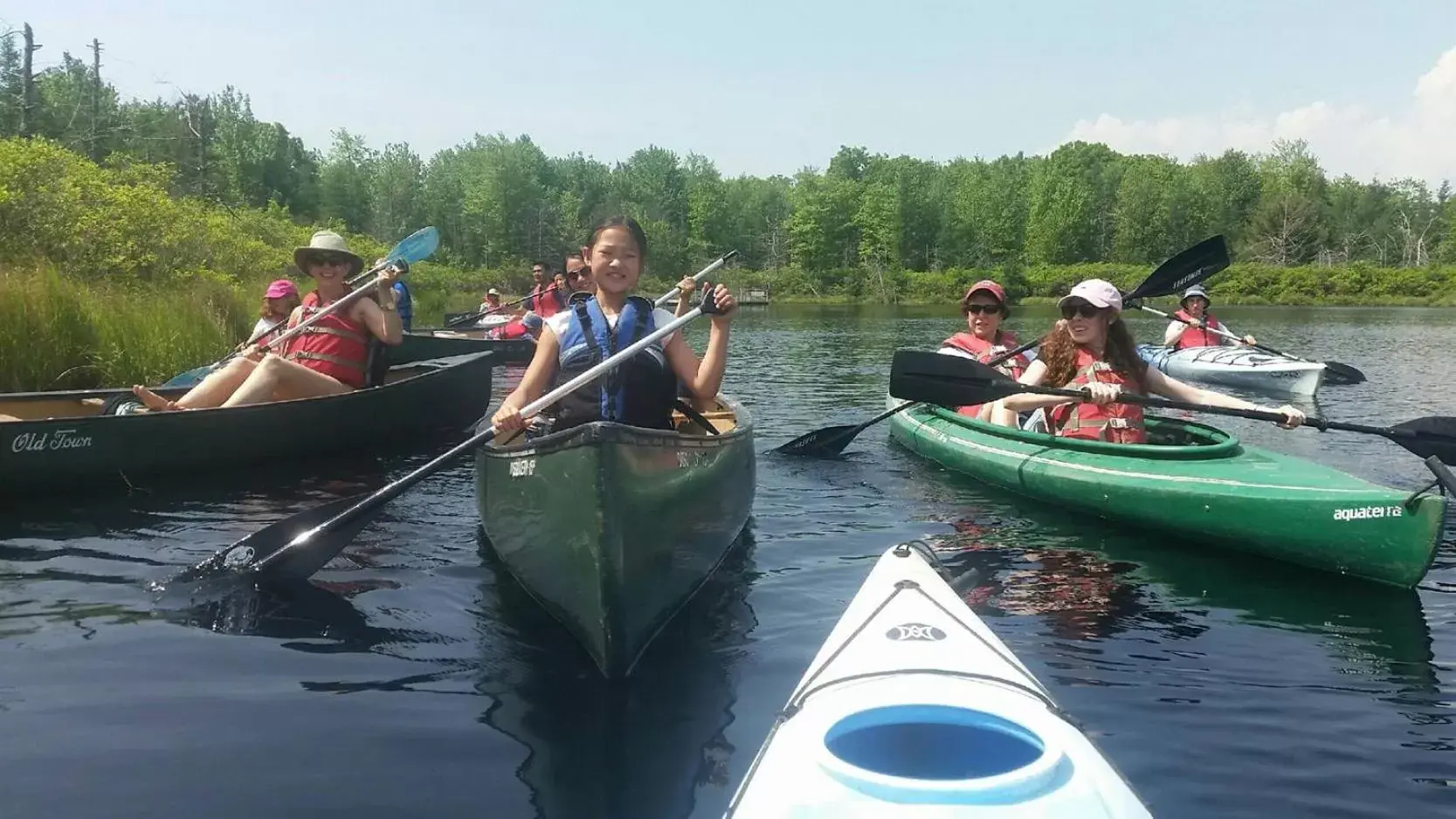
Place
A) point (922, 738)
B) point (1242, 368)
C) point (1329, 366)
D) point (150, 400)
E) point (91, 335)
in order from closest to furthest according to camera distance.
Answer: point (922, 738), point (150, 400), point (91, 335), point (1329, 366), point (1242, 368)

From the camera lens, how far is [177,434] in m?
7.29

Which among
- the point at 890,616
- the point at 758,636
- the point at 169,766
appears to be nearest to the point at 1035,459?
the point at 758,636

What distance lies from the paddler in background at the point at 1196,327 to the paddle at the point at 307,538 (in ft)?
42.4

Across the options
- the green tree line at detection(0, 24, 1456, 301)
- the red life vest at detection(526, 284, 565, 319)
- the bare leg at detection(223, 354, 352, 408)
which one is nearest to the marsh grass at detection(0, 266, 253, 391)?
the bare leg at detection(223, 354, 352, 408)

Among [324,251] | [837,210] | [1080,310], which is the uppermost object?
[837,210]

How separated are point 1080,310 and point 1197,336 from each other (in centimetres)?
1058

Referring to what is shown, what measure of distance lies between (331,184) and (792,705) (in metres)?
76.1

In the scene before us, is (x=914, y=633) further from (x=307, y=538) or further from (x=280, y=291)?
(x=280, y=291)

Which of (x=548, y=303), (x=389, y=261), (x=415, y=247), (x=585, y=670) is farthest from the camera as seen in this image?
(x=548, y=303)

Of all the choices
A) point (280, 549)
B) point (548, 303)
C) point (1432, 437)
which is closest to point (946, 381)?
point (1432, 437)

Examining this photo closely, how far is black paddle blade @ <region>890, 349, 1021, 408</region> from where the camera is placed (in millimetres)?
7012

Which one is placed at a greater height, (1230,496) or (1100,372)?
(1100,372)

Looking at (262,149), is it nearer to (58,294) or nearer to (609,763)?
(58,294)

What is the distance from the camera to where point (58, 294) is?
33.0ft
